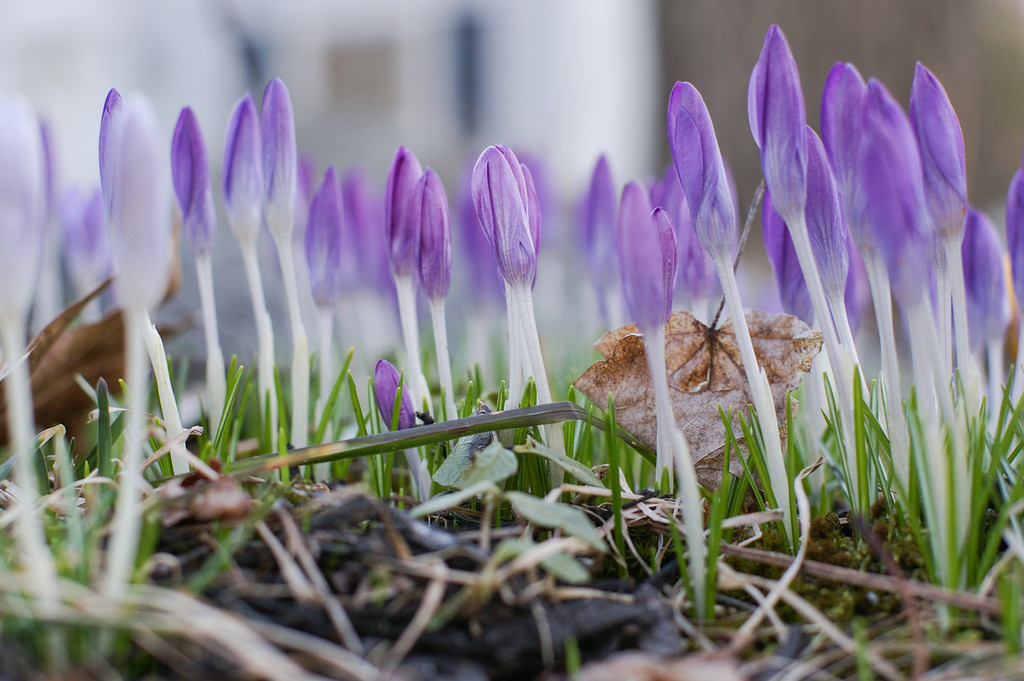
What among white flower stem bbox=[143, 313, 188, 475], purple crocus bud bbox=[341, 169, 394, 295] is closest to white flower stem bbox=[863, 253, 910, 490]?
white flower stem bbox=[143, 313, 188, 475]

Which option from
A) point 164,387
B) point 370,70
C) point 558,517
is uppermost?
point 370,70

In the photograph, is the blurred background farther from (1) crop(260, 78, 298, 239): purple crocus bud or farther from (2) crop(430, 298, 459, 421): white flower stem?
(2) crop(430, 298, 459, 421): white flower stem

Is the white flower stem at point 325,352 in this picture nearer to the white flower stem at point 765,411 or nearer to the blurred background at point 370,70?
the white flower stem at point 765,411

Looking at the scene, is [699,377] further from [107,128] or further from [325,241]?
[107,128]

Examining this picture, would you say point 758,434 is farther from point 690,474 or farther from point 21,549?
point 21,549

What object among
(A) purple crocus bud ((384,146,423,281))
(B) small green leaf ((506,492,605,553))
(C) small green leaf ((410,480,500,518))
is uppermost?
(A) purple crocus bud ((384,146,423,281))

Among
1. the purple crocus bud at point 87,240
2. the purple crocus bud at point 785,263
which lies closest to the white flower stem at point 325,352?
the purple crocus bud at point 785,263

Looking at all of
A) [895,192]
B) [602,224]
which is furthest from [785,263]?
[602,224]
